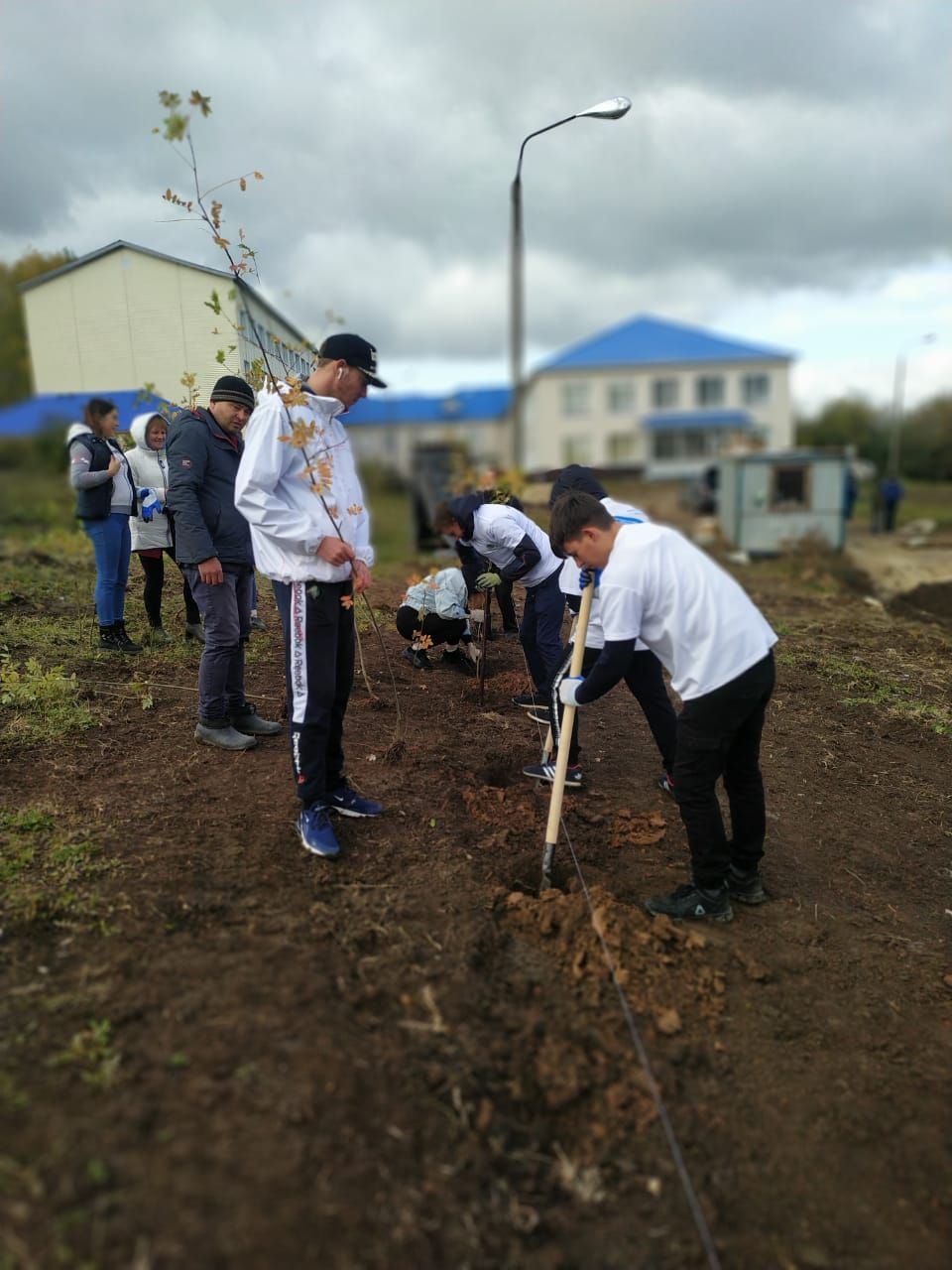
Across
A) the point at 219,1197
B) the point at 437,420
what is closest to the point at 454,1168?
the point at 219,1197

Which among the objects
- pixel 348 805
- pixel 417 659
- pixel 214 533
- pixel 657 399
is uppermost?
pixel 657 399

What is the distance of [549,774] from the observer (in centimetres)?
460

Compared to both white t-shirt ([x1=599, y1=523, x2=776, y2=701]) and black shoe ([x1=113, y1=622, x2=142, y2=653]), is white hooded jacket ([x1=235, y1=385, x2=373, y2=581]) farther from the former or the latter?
black shoe ([x1=113, y1=622, x2=142, y2=653])

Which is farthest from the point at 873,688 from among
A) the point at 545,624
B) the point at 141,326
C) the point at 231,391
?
the point at 141,326

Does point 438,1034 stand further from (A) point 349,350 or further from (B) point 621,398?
(B) point 621,398

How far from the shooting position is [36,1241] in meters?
1.79

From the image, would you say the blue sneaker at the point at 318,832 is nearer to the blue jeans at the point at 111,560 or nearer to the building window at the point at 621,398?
the blue jeans at the point at 111,560

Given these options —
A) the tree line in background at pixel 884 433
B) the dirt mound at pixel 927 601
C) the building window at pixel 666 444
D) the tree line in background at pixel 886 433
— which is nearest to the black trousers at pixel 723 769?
the dirt mound at pixel 927 601

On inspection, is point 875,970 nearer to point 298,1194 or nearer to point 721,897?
point 721,897

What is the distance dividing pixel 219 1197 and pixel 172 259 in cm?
484

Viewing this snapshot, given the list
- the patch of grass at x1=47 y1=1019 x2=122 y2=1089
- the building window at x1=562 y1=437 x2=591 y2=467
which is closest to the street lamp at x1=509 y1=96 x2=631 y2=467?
the patch of grass at x1=47 y1=1019 x2=122 y2=1089

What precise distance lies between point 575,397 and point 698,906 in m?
44.7

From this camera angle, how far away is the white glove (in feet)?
11.6

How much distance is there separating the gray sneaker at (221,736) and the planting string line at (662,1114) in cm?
199
